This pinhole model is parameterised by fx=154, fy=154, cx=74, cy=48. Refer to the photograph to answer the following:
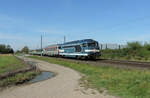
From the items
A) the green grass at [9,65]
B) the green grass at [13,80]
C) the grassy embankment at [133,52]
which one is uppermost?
the grassy embankment at [133,52]

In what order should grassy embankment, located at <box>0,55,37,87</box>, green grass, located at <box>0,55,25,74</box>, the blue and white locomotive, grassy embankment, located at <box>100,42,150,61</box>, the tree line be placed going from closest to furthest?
1. grassy embankment, located at <box>0,55,37,87</box>
2. green grass, located at <box>0,55,25,74</box>
3. the blue and white locomotive
4. grassy embankment, located at <box>100,42,150,61</box>
5. the tree line

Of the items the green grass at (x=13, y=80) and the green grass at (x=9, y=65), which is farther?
the green grass at (x=9, y=65)

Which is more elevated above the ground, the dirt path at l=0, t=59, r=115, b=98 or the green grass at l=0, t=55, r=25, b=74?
the green grass at l=0, t=55, r=25, b=74

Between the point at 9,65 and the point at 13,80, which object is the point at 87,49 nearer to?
the point at 9,65

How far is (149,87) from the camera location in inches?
271

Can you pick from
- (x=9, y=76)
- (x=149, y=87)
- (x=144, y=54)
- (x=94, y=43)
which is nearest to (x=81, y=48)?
(x=94, y=43)

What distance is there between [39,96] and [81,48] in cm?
1880

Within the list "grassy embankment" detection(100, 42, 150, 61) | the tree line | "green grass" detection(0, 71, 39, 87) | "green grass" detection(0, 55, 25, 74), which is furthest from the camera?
the tree line

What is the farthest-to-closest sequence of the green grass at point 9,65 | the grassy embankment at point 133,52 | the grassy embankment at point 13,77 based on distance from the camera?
the grassy embankment at point 133,52
the green grass at point 9,65
the grassy embankment at point 13,77

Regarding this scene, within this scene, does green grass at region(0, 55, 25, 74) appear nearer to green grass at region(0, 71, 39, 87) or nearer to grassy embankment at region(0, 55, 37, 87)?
grassy embankment at region(0, 55, 37, 87)

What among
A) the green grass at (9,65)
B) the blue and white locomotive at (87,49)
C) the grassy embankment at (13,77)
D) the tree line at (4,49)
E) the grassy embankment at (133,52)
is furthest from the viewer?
the tree line at (4,49)

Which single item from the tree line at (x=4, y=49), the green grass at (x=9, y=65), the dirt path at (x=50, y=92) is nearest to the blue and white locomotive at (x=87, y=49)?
the green grass at (x=9, y=65)

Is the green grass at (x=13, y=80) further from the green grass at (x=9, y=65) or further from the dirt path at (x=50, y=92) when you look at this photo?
the green grass at (x=9, y=65)

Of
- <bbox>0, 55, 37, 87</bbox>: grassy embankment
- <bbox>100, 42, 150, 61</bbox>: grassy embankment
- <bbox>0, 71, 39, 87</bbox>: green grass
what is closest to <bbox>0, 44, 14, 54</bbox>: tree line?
<bbox>100, 42, 150, 61</bbox>: grassy embankment
